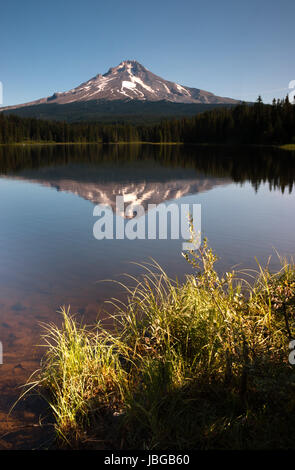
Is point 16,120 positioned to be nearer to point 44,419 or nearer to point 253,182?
point 253,182

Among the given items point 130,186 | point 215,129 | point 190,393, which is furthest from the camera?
point 215,129

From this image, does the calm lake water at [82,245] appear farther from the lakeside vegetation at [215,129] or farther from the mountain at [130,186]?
the lakeside vegetation at [215,129]

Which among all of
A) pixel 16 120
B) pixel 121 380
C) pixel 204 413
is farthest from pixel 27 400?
pixel 16 120

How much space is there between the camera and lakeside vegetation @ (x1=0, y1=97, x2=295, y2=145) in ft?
350

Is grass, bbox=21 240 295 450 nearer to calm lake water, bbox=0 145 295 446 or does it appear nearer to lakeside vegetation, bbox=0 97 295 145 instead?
calm lake water, bbox=0 145 295 446

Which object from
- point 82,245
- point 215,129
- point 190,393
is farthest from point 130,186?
point 215,129

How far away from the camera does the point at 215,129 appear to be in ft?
474

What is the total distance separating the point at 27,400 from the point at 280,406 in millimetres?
3657

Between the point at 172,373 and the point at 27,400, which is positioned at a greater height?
the point at 172,373

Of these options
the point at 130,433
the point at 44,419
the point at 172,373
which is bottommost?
the point at 44,419

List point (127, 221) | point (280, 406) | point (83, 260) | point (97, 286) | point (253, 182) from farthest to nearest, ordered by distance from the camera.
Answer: point (253, 182)
point (127, 221)
point (83, 260)
point (97, 286)
point (280, 406)

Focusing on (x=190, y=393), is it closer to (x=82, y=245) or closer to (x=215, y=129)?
(x=82, y=245)

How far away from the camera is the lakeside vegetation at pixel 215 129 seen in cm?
10681

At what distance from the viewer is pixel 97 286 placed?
9.84 metres
